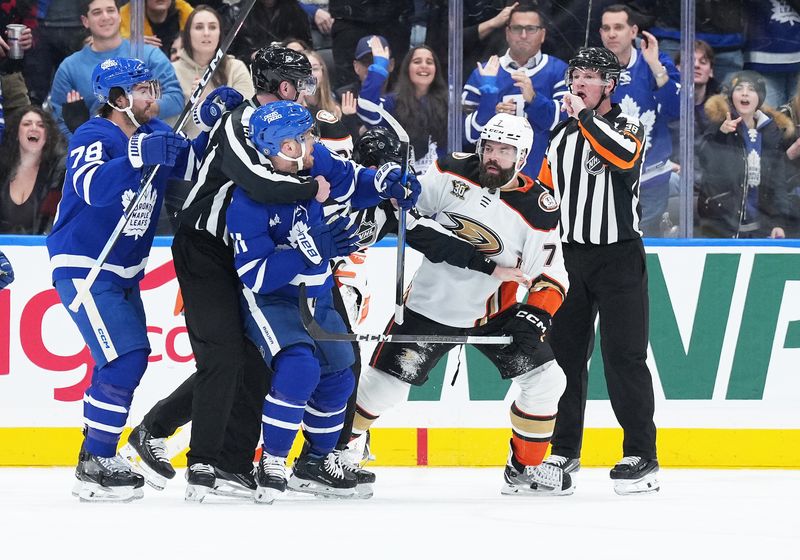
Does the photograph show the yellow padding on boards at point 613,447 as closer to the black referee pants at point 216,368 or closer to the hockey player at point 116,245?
the black referee pants at point 216,368

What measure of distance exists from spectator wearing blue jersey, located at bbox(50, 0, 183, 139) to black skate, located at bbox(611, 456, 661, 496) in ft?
8.69

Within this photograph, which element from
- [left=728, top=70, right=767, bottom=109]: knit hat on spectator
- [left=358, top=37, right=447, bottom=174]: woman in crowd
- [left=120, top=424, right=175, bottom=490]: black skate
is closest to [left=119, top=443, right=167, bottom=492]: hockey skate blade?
[left=120, top=424, right=175, bottom=490]: black skate

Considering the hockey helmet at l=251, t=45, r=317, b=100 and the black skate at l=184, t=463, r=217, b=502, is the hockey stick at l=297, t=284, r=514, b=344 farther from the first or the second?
the hockey helmet at l=251, t=45, r=317, b=100

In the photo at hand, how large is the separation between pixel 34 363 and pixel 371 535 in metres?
2.29

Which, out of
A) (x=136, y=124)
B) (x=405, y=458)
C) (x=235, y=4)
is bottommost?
(x=405, y=458)

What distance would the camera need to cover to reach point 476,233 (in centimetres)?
440

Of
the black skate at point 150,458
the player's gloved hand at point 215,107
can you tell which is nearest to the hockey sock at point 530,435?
the black skate at point 150,458

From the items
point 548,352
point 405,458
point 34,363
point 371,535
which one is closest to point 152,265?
point 34,363

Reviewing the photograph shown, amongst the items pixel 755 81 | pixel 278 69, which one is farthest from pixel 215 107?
pixel 755 81

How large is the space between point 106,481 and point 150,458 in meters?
0.20

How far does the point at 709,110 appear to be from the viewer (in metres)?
6.38

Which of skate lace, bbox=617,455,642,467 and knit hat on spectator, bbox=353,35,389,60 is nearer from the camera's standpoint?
skate lace, bbox=617,455,642,467

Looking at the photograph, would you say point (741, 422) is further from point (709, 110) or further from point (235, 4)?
point (235, 4)

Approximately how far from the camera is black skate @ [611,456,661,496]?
4.54 m
